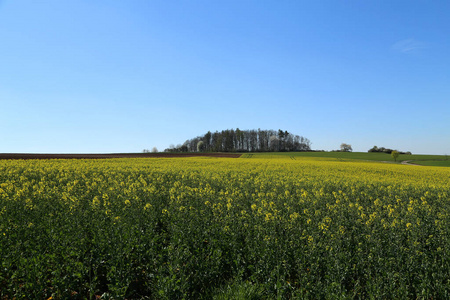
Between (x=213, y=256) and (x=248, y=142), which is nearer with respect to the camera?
(x=213, y=256)

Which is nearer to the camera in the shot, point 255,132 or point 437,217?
point 437,217

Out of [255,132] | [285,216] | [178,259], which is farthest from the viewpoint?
[255,132]

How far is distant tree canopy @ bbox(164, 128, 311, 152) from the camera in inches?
4985

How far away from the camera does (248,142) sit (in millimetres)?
130250

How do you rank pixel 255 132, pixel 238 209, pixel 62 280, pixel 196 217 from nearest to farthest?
pixel 62 280
pixel 196 217
pixel 238 209
pixel 255 132

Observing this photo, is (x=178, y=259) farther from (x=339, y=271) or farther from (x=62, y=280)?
(x=339, y=271)

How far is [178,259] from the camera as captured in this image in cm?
489

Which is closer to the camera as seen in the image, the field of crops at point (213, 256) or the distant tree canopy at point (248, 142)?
the field of crops at point (213, 256)

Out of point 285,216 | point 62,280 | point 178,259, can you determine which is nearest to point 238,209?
point 285,216

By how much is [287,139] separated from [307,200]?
126 metres

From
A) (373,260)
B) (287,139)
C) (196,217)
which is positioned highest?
(287,139)

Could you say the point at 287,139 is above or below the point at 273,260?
above

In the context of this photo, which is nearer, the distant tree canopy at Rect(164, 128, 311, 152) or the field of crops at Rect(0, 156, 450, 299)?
the field of crops at Rect(0, 156, 450, 299)

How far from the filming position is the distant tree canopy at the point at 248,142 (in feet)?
415
